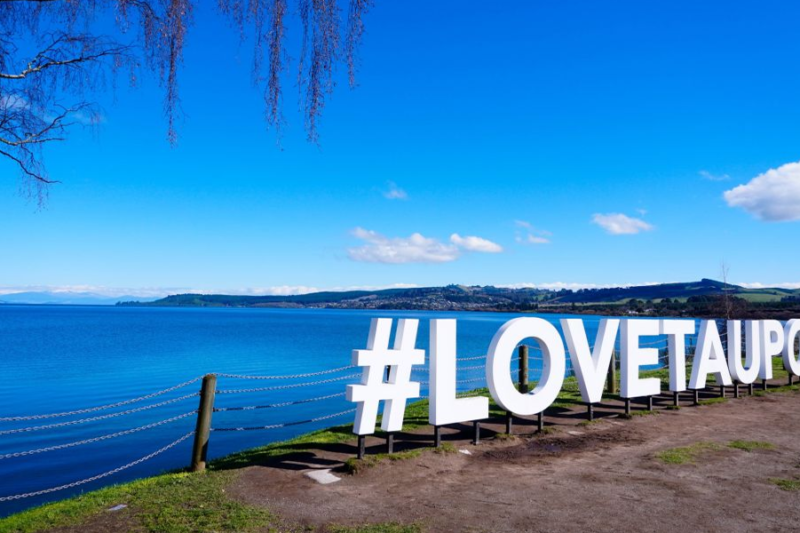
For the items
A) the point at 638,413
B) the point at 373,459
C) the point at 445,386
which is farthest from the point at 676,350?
the point at 373,459

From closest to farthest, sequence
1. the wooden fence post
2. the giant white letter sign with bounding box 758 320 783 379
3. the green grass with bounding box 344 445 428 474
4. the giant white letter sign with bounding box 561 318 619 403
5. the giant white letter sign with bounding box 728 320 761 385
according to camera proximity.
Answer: the green grass with bounding box 344 445 428 474, the wooden fence post, the giant white letter sign with bounding box 561 318 619 403, the giant white letter sign with bounding box 728 320 761 385, the giant white letter sign with bounding box 758 320 783 379

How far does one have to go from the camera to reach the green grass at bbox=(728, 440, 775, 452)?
9.77m

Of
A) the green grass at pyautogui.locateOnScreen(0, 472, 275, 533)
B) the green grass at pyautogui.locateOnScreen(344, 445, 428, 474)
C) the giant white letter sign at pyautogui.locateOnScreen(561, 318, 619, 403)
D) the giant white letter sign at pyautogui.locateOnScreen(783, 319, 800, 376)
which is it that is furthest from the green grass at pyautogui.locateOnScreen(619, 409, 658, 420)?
the green grass at pyautogui.locateOnScreen(0, 472, 275, 533)

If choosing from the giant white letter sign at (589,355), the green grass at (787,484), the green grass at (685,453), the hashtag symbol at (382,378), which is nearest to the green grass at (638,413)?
the giant white letter sign at (589,355)

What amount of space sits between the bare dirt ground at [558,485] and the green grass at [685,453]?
0.14m

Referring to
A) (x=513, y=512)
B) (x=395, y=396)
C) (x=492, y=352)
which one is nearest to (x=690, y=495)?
(x=513, y=512)

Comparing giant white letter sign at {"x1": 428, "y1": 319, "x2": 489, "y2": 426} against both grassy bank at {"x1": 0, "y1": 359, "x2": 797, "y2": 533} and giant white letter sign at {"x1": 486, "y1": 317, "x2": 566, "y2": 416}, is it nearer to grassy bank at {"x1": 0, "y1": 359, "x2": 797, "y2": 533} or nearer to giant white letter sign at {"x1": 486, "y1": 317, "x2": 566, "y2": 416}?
giant white letter sign at {"x1": 486, "y1": 317, "x2": 566, "y2": 416}

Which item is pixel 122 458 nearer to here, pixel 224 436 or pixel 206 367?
pixel 224 436

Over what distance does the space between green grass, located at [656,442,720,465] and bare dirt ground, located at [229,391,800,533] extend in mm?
135

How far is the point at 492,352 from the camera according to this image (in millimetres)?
10336

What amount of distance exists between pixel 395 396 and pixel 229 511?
355 cm

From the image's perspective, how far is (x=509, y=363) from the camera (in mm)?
10602

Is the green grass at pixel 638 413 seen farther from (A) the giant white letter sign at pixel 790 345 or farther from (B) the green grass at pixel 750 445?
(A) the giant white letter sign at pixel 790 345

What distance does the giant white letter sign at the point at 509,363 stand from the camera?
1036 cm
